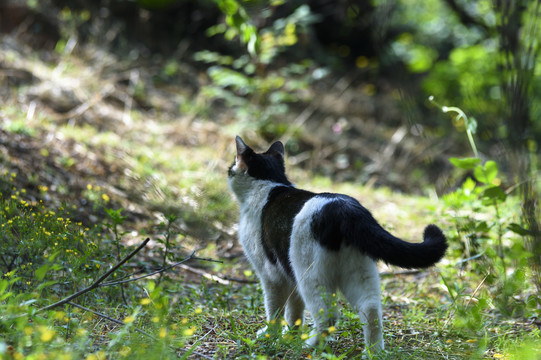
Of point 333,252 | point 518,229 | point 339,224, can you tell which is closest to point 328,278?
point 333,252

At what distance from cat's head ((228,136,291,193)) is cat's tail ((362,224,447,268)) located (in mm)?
1105

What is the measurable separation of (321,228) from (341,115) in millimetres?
8102

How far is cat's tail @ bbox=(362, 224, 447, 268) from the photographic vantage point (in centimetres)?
221

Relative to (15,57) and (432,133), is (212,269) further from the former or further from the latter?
(432,133)

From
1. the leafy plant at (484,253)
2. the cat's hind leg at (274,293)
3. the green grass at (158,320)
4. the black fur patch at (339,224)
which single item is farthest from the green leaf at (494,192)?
the cat's hind leg at (274,293)

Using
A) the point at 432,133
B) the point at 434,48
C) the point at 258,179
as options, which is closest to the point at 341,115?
the point at 432,133

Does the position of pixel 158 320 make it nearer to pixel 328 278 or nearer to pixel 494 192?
pixel 328 278

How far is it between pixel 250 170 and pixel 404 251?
1349 millimetres

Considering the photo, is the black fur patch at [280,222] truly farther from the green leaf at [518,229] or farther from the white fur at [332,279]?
the green leaf at [518,229]

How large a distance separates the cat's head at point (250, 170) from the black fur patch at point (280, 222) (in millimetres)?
331

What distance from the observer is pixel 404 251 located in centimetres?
221

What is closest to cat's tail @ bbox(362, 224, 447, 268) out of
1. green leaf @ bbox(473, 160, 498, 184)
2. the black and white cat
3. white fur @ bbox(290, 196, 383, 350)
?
the black and white cat

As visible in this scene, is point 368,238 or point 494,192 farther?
point 494,192

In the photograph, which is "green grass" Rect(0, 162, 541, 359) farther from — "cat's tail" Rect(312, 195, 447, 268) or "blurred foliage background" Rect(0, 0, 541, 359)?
"cat's tail" Rect(312, 195, 447, 268)
